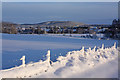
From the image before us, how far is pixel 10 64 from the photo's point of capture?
7.51m

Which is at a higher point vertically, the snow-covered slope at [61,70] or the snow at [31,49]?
the snow at [31,49]

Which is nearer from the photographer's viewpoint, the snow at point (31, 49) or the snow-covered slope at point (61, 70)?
the snow-covered slope at point (61, 70)

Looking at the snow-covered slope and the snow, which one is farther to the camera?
the snow

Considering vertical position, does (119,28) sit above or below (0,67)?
above

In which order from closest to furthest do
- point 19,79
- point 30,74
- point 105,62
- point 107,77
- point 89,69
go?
1. point 19,79
2. point 30,74
3. point 107,77
4. point 89,69
5. point 105,62

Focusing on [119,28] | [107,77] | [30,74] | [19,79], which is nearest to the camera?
[19,79]

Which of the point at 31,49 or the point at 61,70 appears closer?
the point at 61,70

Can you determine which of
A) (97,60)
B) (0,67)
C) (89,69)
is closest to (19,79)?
(0,67)

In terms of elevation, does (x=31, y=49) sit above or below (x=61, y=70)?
above

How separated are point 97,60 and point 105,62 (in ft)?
1.26

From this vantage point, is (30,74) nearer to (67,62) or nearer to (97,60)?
(67,62)

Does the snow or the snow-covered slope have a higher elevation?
the snow

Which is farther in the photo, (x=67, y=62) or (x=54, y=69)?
(x=67, y=62)

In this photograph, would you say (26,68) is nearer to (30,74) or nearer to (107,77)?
(30,74)
